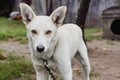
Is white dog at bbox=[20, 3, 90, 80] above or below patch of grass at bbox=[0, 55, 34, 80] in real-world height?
above

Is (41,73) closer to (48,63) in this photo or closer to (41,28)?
(48,63)

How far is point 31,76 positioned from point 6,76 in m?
0.42

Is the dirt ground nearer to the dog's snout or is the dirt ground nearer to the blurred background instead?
the blurred background

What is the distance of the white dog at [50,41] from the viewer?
431cm

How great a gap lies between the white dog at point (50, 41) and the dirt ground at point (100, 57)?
163 cm

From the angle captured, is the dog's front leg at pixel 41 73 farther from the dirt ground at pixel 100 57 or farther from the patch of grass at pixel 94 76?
the patch of grass at pixel 94 76

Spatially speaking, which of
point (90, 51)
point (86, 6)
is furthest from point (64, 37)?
point (90, 51)

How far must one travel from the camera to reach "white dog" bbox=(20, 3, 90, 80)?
431 centimetres

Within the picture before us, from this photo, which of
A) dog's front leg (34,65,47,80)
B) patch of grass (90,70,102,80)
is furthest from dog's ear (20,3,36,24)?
patch of grass (90,70,102,80)

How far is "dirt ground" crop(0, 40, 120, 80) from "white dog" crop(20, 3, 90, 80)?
163cm

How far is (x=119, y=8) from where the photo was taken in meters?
11.9

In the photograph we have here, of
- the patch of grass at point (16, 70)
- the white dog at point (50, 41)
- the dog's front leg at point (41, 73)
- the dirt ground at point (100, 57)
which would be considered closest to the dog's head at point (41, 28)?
the white dog at point (50, 41)

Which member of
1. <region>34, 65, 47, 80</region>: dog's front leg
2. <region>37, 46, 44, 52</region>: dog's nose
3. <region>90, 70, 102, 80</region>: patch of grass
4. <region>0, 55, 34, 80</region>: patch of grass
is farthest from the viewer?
<region>90, 70, 102, 80</region>: patch of grass

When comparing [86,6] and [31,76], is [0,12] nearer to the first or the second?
[86,6]
